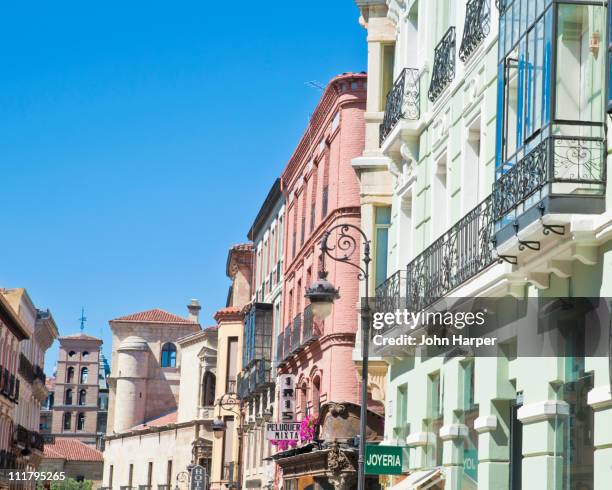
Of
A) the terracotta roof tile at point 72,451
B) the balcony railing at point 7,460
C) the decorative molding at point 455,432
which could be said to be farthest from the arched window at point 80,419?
the decorative molding at point 455,432

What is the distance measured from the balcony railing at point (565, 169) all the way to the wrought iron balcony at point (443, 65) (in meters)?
7.03

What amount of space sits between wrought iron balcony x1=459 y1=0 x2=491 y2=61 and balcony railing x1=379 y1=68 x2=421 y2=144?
3.23 metres

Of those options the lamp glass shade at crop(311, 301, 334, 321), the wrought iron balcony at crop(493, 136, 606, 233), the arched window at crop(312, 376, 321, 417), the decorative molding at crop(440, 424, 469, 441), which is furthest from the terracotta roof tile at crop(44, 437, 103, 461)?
the wrought iron balcony at crop(493, 136, 606, 233)

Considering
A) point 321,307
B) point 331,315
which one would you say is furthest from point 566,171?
point 331,315

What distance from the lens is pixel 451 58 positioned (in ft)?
67.4

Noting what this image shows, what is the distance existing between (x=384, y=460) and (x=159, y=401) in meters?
89.2

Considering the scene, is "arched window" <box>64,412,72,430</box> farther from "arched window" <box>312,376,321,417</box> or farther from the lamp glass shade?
the lamp glass shade

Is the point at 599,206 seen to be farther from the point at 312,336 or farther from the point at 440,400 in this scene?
the point at 312,336

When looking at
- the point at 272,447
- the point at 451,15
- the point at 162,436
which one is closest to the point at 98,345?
the point at 162,436

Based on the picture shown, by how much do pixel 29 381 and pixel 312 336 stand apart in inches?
1885

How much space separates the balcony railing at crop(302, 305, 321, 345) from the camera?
114 feet

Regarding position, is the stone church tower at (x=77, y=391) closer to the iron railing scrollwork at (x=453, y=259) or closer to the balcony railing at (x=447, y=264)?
the balcony railing at (x=447, y=264)

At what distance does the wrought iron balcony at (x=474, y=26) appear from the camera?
18531mm

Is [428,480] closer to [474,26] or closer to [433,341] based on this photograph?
[433,341]
